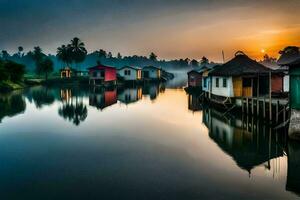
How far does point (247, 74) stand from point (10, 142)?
23.7 meters

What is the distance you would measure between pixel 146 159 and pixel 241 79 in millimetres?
19697

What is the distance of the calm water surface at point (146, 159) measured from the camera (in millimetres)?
12922

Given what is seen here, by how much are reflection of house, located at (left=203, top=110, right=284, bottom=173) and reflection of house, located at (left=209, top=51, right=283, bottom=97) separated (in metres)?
4.29

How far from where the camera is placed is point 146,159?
57.6 feet

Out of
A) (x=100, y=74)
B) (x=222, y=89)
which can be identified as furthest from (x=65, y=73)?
(x=222, y=89)

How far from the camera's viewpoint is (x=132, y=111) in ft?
127

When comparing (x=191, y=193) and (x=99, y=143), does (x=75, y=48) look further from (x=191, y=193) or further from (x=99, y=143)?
(x=191, y=193)

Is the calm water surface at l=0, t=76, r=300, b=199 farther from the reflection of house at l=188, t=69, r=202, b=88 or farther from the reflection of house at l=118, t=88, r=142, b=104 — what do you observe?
the reflection of house at l=188, t=69, r=202, b=88

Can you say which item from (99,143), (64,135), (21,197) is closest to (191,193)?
(21,197)

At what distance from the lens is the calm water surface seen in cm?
1292

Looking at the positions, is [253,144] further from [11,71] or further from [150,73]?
[150,73]

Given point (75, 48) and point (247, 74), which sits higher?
point (75, 48)

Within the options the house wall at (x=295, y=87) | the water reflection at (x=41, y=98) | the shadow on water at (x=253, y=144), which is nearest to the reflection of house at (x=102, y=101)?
the water reflection at (x=41, y=98)

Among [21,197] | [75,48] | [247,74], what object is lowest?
[21,197]
